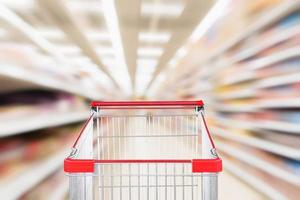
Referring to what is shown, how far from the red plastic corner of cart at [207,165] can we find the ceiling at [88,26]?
0.97 m

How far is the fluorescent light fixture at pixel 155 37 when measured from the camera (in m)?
5.25

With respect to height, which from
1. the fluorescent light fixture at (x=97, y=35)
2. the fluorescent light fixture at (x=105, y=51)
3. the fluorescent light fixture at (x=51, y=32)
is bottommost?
the fluorescent light fixture at (x=51, y=32)

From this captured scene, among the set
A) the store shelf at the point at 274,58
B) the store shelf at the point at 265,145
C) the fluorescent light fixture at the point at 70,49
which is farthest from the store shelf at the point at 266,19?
the fluorescent light fixture at the point at 70,49

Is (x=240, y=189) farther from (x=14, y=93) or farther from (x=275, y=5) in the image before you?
(x=14, y=93)

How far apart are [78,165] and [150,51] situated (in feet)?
20.0

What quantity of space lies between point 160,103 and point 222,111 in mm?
2647

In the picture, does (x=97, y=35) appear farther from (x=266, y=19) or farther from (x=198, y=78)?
(x=266, y=19)

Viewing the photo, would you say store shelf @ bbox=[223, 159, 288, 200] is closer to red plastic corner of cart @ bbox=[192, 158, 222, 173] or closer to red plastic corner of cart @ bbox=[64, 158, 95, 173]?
red plastic corner of cart @ bbox=[192, 158, 222, 173]

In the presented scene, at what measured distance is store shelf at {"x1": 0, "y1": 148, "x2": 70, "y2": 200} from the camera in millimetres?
1382

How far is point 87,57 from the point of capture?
531 cm

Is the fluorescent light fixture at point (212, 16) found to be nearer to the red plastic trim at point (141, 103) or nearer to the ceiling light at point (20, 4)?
the ceiling light at point (20, 4)

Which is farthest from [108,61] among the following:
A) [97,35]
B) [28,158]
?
[28,158]

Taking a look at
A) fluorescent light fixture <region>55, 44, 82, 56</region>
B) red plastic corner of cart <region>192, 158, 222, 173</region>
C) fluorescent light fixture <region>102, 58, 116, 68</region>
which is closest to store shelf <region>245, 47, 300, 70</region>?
red plastic corner of cart <region>192, 158, 222, 173</region>

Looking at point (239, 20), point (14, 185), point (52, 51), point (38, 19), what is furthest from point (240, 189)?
point (38, 19)
